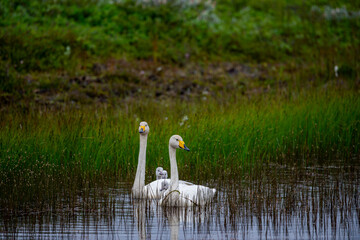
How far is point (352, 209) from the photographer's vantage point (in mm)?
7809

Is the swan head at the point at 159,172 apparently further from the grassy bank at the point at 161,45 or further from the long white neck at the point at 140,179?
the grassy bank at the point at 161,45

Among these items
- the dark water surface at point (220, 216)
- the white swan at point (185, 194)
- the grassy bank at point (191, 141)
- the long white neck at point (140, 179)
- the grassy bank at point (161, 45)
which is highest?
the grassy bank at point (161, 45)

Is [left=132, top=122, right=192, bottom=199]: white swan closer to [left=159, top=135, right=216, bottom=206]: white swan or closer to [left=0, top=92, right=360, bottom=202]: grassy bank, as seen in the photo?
[left=159, top=135, right=216, bottom=206]: white swan

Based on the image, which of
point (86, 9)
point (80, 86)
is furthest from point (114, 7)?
point (80, 86)

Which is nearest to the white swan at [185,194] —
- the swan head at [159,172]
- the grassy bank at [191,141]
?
the swan head at [159,172]

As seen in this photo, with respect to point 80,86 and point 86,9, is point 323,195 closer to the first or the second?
Result: point 80,86

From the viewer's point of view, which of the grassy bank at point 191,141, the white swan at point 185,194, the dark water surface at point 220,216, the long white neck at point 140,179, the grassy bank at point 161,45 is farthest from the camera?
the grassy bank at point 161,45

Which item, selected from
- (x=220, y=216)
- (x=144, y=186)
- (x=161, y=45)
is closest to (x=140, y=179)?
(x=144, y=186)

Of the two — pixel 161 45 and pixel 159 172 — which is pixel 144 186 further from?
pixel 161 45

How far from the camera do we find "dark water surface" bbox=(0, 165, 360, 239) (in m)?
6.89

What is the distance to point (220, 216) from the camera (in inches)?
303

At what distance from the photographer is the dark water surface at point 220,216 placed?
6891 millimetres

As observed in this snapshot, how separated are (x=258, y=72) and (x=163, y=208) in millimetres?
12044

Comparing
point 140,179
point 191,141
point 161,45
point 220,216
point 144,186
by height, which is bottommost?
point 220,216
